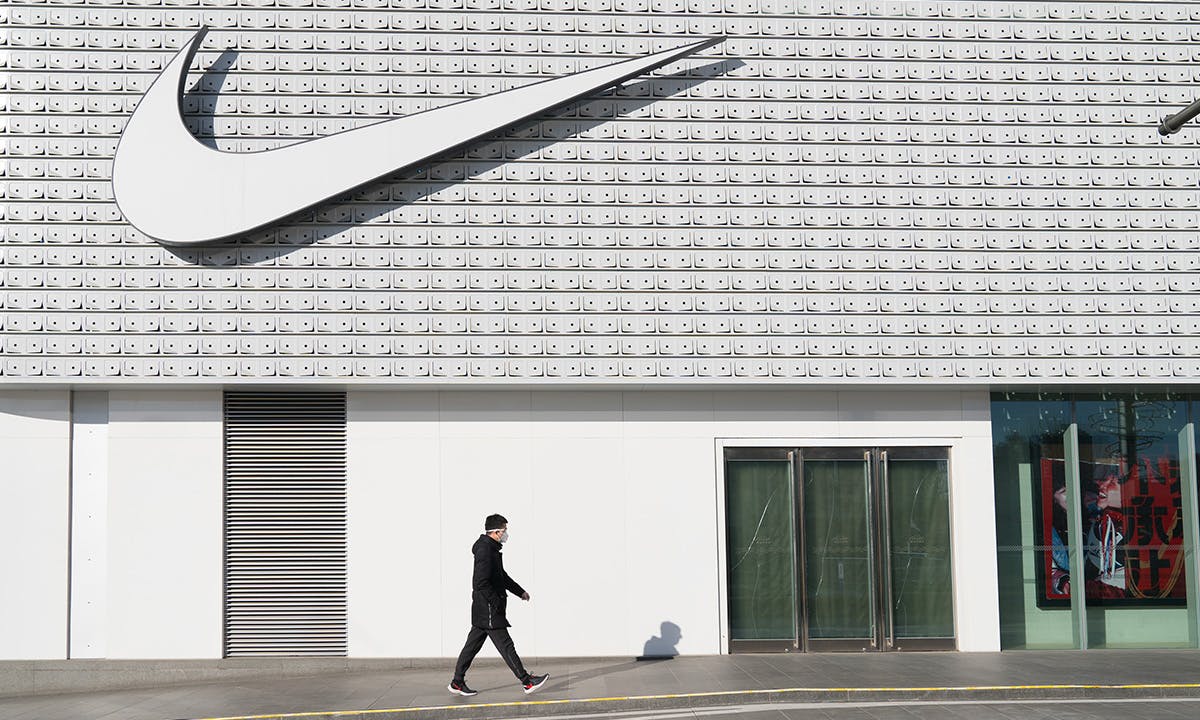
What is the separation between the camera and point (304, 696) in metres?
13.1

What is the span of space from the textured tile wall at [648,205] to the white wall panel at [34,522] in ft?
2.89

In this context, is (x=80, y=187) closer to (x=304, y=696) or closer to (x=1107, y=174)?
(x=304, y=696)

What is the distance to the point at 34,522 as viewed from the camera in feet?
49.2

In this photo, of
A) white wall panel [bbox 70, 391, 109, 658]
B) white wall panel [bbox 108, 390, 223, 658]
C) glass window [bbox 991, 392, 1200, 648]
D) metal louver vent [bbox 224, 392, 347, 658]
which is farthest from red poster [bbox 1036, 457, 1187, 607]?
white wall panel [bbox 70, 391, 109, 658]

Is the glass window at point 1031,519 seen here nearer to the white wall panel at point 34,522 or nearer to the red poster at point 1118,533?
the red poster at point 1118,533

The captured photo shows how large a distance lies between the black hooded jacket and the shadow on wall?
10.3ft

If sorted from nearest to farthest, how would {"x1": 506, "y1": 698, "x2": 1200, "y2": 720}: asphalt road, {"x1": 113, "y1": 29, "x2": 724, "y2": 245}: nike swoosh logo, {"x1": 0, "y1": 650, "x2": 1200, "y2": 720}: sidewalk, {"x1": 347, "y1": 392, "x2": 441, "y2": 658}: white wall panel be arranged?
{"x1": 506, "y1": 698, "x2": 1200, "y2": 720}: asphalt road, {"x1": 0, "y1": 650, "x2": 1200, "y2": 720}: sidewalk, {"x1": 113, "y1": 29, "x2": 724, "y2": 245}: nike swoosh logo, {"x1": 347, "y1": 392, "x2": 441, "y2": 658}: white wall panel

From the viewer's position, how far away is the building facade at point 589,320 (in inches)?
582

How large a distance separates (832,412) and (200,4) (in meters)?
9.50

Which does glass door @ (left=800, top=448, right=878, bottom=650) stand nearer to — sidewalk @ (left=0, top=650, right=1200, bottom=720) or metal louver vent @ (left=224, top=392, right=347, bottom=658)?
sidewalk @ (left=0, top=650, right=1200, bottom=720)

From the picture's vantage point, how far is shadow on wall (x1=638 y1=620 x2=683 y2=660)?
1522cm

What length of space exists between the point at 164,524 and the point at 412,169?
5.37m

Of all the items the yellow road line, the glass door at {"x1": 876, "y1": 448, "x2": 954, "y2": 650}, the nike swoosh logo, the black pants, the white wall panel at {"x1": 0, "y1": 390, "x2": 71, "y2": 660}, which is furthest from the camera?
the glass door at {"x1": 876, "y1": 448, "x2": 954, "y2": 650}

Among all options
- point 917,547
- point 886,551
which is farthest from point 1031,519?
point 886,551
